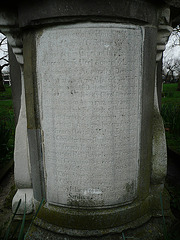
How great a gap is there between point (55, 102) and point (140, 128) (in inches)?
29.6

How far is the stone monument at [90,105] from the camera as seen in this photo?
1.47m

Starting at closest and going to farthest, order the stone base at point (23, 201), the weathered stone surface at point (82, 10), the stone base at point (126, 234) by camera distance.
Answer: the weathered stone surface at point (82, 10) < the stone base at point (126, 234) < the stone base at point (23, 201)

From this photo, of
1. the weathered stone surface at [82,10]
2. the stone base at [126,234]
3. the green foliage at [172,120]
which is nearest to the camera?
the weathered stone surface at [82,10]

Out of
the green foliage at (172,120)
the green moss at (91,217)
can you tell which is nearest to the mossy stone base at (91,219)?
the green moss at (91,217)

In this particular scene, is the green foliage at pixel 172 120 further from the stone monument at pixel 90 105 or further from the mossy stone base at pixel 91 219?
the mossy stone base at pixel 91 219

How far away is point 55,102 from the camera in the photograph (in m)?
1.59

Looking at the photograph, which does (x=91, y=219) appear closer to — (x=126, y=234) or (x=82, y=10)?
(x=126, y=234)

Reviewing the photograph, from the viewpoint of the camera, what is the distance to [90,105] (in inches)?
61.2

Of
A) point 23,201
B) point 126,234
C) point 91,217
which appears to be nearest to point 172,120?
point 126,234

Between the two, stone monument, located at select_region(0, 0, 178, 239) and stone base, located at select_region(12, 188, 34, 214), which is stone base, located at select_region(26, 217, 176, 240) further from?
stone base, located at select_region(12, 188, 34, 214)

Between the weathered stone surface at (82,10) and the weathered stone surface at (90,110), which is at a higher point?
the weathered stone surface at (82,10)

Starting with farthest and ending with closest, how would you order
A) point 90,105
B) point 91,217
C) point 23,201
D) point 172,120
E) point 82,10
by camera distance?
1. point 172,120
2. point 23,201
3. point 91,217
4. point 90,105
5. point 82,10

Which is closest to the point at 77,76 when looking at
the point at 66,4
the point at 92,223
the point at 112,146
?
the point at 66,4

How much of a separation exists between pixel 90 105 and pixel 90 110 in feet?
0.13
